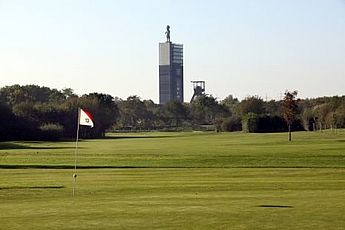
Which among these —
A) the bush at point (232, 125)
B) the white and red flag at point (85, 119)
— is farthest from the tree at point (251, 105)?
the white and red flag at point (85, 119)

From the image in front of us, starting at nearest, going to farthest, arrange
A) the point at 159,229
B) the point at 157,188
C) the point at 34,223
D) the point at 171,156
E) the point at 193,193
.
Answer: the point at 159,229 < the point at 34,223 < the point at 193,193 < the point at 157,188 < the point at 171,156

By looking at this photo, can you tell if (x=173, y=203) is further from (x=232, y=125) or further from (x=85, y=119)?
(x=232, y=125)

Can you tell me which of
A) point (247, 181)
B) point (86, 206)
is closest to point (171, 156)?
point (247, 181)

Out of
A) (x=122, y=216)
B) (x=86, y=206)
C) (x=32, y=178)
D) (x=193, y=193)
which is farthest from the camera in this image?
(x=32, y=178)

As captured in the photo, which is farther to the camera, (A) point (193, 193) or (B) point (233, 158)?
(B) point (233, 158)

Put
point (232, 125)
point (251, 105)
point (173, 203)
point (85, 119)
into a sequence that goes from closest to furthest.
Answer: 1. point (173, 203)
2. point (85, 119)
3. point (232, 125)
4. point (251, 105)

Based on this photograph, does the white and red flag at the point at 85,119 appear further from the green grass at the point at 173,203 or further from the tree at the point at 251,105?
the tree at the point at 251,105

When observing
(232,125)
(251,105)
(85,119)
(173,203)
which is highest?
(251,105)

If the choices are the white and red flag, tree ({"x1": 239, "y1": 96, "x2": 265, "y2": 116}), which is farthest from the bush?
the white and red flag

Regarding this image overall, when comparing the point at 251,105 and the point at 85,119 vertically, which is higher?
the point at 251,105

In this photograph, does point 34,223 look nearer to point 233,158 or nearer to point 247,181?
point 247,181

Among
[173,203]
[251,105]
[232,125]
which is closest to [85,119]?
[173,203]

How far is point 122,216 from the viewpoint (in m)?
19.1

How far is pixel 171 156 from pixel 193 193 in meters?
37.1
